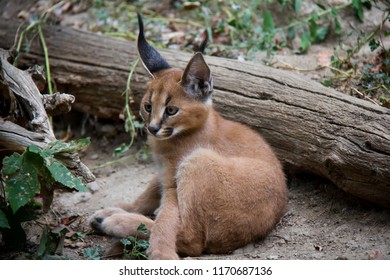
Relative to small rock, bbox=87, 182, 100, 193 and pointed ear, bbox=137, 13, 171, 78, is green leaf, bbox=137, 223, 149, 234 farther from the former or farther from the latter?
small rock, bbox=87, 182, 100, 193

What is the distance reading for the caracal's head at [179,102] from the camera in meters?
5.34

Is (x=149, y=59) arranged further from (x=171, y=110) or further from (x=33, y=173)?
(x=33, y=173)

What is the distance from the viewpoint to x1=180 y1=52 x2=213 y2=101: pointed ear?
527 cm

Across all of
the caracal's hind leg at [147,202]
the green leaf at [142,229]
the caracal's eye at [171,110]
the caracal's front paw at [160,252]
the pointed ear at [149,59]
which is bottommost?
the caracal's hind leg at [147,202]

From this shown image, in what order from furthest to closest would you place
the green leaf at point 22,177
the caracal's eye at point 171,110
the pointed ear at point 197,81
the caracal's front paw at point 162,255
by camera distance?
the caracal's eye at point 171,110 → the pointed ear at point 197,81 → the caracal's front paw at point 162,255 → the green leaf at point 22,177

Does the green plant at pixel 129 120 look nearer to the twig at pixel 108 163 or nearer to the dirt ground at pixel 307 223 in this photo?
the twig at pixel 108 163

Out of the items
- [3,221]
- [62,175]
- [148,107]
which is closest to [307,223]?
[148,107]

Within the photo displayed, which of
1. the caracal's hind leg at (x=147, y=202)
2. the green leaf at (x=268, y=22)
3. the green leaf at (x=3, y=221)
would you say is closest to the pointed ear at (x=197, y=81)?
the caracal's hind leg at (x=147, y=202)

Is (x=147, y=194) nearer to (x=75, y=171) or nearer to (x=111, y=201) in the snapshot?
(x=111, y=201)

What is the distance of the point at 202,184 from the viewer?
505 cm

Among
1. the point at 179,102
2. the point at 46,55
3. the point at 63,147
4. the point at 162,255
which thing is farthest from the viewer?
the point at 46,55

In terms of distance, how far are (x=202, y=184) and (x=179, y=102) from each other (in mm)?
831

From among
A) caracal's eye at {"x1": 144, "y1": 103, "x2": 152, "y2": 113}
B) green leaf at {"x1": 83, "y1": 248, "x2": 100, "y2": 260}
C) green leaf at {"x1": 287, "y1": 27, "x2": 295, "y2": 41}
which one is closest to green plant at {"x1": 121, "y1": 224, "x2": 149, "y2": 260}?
green leaf at {"x1": 83, "y1": 248, "x2": 100, "y2": 260}

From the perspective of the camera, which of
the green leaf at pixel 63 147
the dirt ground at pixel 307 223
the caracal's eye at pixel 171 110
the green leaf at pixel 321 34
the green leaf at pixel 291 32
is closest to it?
the green leaf at pixel 63 147
